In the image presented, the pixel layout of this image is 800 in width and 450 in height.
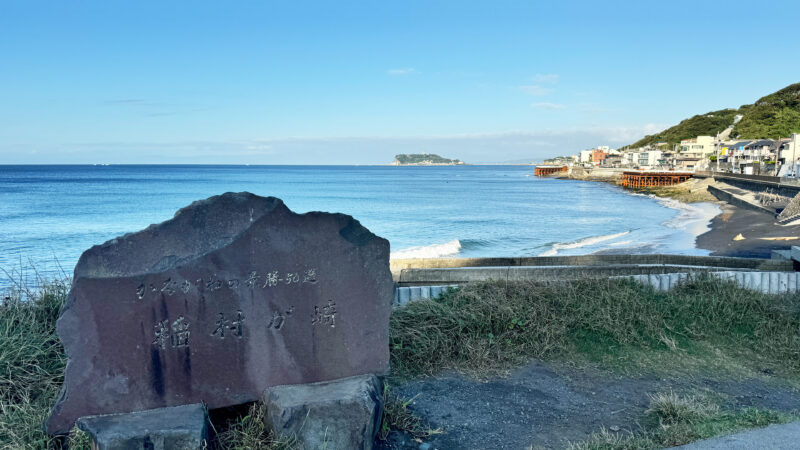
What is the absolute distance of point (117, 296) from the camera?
344 centimetres

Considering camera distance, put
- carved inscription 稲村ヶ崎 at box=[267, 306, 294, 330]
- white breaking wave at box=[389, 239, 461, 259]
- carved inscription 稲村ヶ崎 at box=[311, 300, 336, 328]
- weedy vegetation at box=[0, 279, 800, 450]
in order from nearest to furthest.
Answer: carved inscription 稲村ヶ崎 at box=[267, 306, 294, 330], carved inscription 稲村ヶ崎 at box=[311, 300, 336, 328], weedy vegetation at box=[0, 279, 800, 450], white breaking wave at box=[389, 239, 461, 259]

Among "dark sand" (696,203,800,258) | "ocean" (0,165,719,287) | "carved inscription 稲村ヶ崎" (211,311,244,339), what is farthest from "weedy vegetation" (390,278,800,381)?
"dark sand" (696,203,800,258)

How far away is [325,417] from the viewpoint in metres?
3.50

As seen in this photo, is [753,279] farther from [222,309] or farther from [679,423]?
[222,309]

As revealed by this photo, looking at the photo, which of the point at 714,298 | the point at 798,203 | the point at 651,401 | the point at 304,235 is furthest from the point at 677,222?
the point at 304,235

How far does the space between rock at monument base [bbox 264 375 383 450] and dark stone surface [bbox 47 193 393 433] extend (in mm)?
274

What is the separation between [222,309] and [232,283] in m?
0.19

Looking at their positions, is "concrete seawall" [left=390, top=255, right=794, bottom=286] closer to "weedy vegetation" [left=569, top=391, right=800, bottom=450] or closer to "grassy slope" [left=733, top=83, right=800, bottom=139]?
"weedy vegetation" [left=569, top=391, right=800, bottom=450]

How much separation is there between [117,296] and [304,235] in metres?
1.26

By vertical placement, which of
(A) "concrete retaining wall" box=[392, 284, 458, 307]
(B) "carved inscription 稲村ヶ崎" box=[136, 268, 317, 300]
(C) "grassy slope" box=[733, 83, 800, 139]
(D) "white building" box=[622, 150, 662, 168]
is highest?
(C) "grassy slope" box=[733, 83, 800, 139]

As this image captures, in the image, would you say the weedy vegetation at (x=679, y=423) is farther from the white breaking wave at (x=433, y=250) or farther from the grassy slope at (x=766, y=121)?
the grassy slope at (x=766, y=121)

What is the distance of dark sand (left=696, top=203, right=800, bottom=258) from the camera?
16.3 metres

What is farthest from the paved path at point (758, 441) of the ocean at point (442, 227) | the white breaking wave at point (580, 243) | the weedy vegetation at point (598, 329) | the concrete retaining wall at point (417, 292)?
the white breaking wave at point (580, 243)

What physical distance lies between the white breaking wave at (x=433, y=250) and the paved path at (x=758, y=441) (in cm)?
1581
